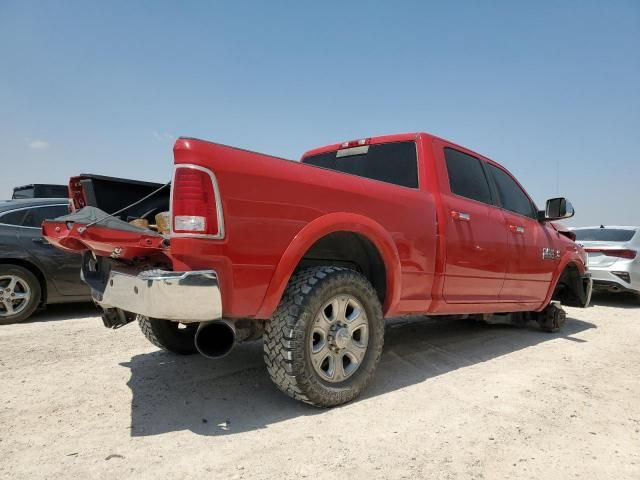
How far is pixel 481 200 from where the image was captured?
4082mm

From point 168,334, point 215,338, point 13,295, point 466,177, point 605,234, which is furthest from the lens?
point 605,234

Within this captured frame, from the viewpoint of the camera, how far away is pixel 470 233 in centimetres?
371

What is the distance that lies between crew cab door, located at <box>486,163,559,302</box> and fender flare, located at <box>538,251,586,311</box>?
11cm

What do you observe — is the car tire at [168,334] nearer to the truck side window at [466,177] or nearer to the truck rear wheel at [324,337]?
the truck rear wheel at [324,337]

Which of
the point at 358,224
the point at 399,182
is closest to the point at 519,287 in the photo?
the point at 399,182

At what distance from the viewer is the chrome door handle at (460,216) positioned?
11.6 ft

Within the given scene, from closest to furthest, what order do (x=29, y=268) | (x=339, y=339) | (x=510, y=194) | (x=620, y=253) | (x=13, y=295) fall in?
(x=339, y=339)
(x=510, y=194)
(x=13, y=295)
(x=29, y=268)
(x=620, y=253)

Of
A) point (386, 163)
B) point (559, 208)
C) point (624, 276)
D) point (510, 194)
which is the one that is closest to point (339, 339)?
point (386, 163)

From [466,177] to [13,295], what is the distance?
5140 millimetres

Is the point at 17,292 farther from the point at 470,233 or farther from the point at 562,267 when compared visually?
the point at 562,267

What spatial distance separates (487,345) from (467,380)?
1.37 meters

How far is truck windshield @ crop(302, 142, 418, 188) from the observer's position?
11.9 feet

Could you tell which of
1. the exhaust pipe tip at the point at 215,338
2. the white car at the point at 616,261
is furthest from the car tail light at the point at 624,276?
the exhaust pipe tip at the point at 215,338

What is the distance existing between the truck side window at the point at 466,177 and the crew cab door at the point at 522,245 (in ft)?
0.85
